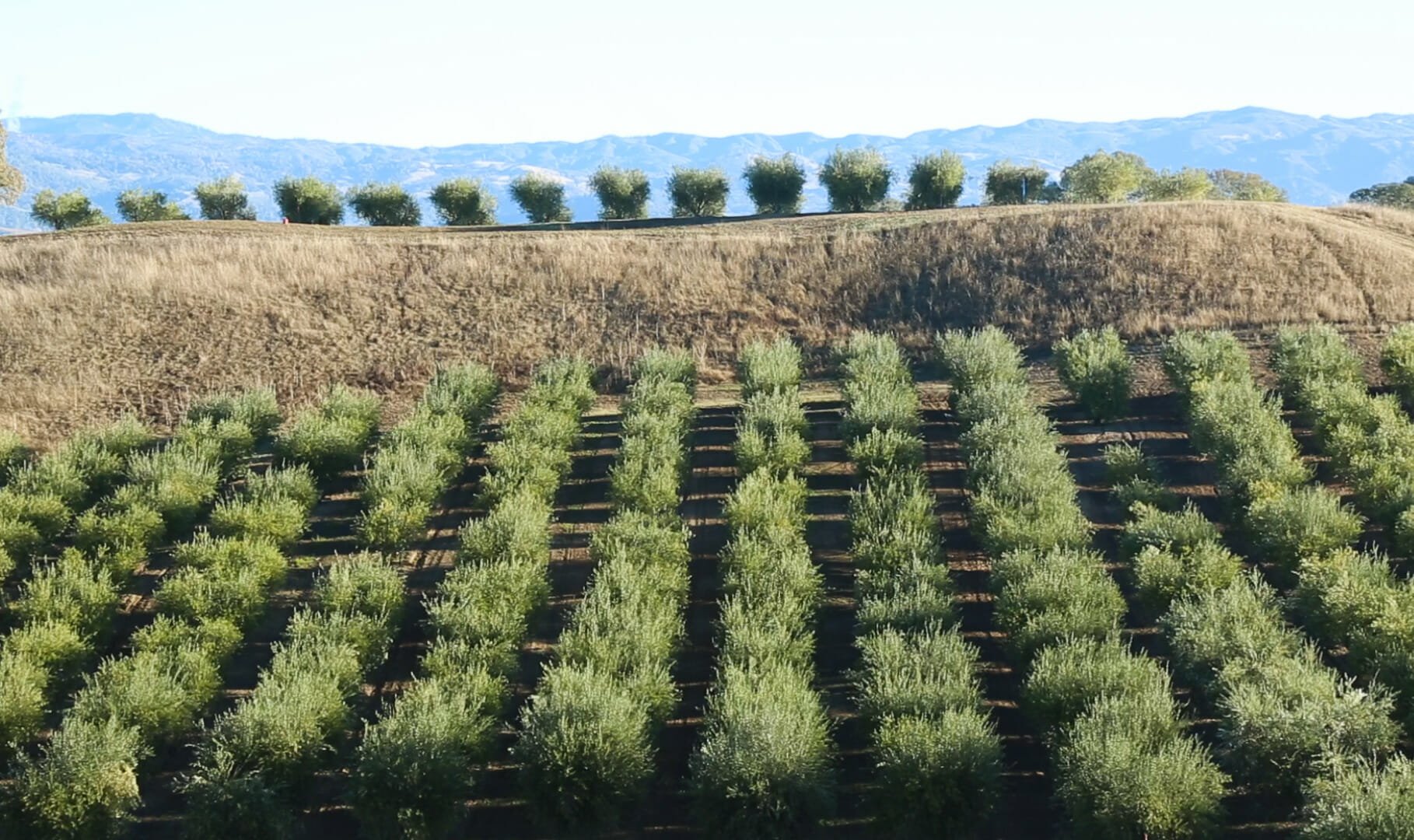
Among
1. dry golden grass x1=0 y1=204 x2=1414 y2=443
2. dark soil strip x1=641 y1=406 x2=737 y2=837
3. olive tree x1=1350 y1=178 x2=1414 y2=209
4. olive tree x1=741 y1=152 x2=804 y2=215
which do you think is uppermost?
olive tree x1=741 y1=152 x2=804 y2=215

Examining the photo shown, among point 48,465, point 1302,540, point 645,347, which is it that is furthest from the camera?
point 645,347

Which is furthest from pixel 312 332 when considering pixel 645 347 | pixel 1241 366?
pixel 1241 366

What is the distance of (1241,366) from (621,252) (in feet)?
56.0

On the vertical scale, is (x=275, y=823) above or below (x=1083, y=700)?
below

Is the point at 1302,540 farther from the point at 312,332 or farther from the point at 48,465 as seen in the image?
the point at 312,332

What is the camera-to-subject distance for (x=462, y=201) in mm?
48812

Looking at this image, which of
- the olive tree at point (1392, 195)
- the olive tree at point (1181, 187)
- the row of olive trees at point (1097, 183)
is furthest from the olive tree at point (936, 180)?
the olive tree at point (1392, 195)

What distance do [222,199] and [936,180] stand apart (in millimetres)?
29031

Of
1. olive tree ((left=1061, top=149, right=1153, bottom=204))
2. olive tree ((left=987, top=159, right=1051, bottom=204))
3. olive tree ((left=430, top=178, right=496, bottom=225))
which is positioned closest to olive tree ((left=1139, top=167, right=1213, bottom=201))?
olive tree ((left=1061, top=149, right=1153, bottom=204))

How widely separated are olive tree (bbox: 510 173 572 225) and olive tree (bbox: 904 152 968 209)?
14500mm

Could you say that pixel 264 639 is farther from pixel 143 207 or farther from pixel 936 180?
pixel 143 207

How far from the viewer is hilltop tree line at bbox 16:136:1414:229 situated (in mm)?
45688

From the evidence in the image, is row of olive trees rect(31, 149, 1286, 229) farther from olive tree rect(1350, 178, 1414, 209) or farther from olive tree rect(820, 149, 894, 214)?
olive tree rect(1350, 178, 1414, 209)

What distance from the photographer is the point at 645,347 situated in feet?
95.9
